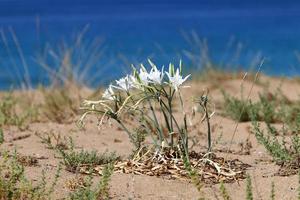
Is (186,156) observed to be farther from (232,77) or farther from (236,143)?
(232,77)

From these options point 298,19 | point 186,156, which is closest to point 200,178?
point 186,156

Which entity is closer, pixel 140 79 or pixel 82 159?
pixel 140 79

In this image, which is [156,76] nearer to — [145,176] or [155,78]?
[155,78]

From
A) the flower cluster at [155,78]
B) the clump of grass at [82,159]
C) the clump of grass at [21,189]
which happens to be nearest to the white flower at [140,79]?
the flower cluster at [155,78]

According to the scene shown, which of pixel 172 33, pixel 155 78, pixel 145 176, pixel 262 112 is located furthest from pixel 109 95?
pixel 172 33

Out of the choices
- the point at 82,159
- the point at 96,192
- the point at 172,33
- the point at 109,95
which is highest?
the point at 172,33

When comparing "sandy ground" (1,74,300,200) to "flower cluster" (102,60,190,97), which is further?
"flower cluster" (102,60,190,97)

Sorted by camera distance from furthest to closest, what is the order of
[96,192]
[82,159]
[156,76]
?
[82,159] < [156,76] < [96,192]

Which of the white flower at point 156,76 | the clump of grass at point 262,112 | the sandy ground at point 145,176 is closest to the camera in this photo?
the sandy ground at point 145,176

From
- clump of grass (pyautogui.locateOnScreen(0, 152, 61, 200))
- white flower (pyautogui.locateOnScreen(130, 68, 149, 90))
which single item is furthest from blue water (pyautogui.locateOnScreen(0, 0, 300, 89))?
clump of grass (pyautogui.locateOnScreen(0, 152, 61, 200))

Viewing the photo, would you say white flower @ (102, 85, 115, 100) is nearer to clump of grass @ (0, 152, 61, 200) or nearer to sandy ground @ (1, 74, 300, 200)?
sandy ground @ (1, 74, 300, 200)

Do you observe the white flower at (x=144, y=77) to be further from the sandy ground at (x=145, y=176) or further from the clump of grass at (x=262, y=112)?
the clump of grass at (x=262, y=112)

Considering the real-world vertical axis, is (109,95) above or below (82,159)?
above
